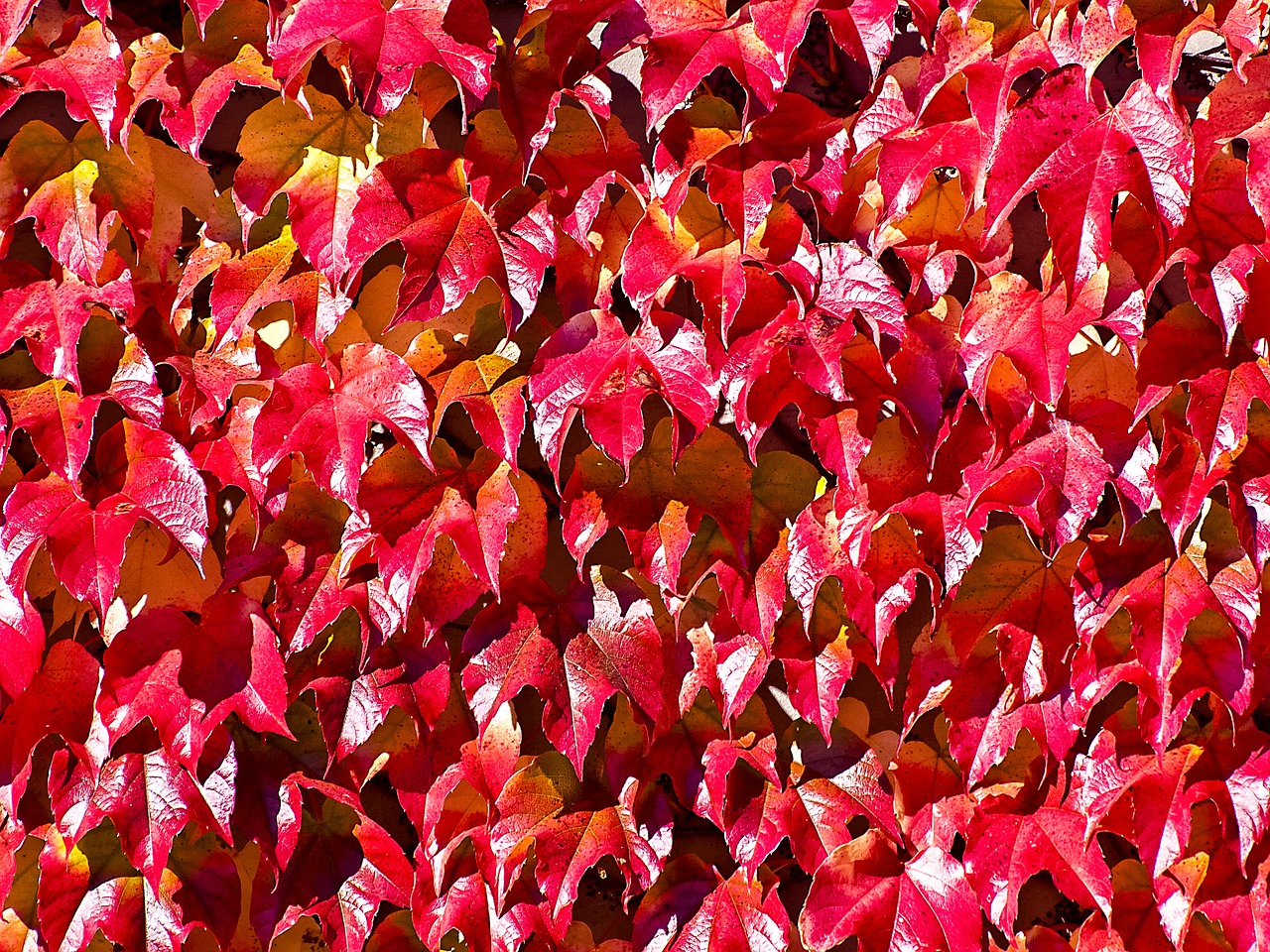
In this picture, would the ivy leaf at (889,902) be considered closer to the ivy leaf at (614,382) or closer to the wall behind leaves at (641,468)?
the wall behind leaves at (641,468)

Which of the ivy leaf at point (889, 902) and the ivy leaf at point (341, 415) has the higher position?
the ivy leaf at point (341, 415)

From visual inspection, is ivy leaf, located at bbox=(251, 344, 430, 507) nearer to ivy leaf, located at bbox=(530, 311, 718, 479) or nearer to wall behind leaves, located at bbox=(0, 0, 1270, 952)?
wall behind leaves, located at bbox=(0, 0, 1270, 952)

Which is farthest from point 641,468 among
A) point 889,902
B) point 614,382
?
point 889,902

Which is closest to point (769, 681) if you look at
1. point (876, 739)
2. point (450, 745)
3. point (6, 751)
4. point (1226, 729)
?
point (876, 739)

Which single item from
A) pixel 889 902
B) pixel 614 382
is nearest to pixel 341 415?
pixel 614 382

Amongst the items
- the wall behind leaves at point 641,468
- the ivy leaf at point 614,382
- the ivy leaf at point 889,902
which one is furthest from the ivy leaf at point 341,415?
the ivy leaf at point 889,902

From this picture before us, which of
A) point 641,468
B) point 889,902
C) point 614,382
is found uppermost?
point 614,382

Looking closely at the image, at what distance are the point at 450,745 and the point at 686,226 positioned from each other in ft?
2.13

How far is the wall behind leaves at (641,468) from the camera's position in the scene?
1.12 m

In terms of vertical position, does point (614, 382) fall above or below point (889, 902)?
above

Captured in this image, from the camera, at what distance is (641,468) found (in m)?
1.18

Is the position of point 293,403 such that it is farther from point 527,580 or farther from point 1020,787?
point 1020,787

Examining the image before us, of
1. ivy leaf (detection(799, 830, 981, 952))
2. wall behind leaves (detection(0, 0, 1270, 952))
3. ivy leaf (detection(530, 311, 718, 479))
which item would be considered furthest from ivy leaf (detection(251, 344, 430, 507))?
ivy leaf (detection(799, 830, 981, 952))

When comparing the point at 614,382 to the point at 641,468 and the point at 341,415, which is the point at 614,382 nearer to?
the point at 641,468
